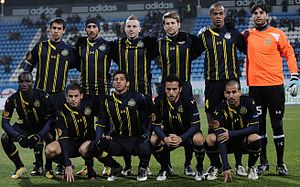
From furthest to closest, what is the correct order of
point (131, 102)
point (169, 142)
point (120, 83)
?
point (131, 102)
point (120, 83)
point (169, 142)

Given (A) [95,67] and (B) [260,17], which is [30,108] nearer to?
(A) [95,67]

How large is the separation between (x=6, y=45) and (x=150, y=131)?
23.8m

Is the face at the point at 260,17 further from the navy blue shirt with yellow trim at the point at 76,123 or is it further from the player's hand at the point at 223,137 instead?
the navy blue shirt with yellow trim at the point at 76,123

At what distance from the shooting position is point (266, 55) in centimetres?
588

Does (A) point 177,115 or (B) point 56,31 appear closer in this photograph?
(A) point 177,115

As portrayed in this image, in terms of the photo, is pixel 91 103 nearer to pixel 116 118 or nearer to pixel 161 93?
pixel 116 118

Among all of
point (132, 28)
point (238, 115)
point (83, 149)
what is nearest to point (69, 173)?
point (83, 149)

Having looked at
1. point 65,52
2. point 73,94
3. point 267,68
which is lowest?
point 73,94

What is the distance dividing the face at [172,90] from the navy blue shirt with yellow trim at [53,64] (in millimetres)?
1346

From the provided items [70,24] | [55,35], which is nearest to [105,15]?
[70,24]

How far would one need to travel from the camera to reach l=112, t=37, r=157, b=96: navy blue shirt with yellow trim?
19.7ft

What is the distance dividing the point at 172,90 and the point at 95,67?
1.07 metres

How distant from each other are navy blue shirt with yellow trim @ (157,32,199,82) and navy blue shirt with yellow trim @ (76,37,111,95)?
0.68 meters

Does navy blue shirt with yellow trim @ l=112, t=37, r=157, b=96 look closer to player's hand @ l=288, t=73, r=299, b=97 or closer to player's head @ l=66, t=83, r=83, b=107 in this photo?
player's head @ l=66, t=83, r=83, b=107
